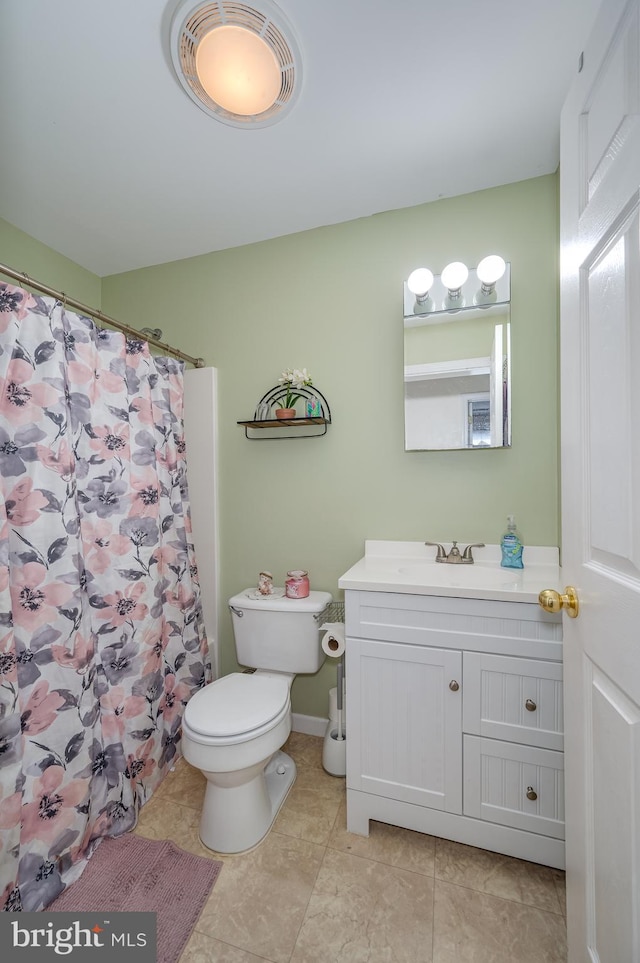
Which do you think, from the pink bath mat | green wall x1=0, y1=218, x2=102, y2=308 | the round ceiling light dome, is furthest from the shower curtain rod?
the pink bath mat

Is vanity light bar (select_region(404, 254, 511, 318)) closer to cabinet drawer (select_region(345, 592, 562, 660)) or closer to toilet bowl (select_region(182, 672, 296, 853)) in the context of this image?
cabinet drawer (select_region(345, 592, 562, 660))

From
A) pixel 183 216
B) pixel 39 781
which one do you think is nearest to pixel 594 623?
pixel 39 781

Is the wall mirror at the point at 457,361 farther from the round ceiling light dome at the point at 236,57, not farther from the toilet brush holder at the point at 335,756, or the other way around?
the toilet brush holder at the point at 335,756

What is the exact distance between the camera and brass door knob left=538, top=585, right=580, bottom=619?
2.73 feet

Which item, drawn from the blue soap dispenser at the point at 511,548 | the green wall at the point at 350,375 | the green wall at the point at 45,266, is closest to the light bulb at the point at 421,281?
the green wall at the point at 350,375

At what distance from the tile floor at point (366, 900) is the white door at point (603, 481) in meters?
0.33

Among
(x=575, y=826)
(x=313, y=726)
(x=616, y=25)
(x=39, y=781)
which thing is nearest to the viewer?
(x=616, y=25)

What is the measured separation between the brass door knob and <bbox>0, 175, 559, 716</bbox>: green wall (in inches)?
31.5

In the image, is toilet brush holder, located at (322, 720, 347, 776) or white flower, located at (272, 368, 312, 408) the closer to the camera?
toilet brush holder, located at (322, 720, 347, 776)

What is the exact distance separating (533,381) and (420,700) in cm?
126

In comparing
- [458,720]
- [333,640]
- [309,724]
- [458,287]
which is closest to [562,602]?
[458,720]

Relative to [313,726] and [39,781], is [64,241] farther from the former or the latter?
[313,726]

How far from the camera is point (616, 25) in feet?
2.13

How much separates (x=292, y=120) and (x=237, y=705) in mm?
2011
